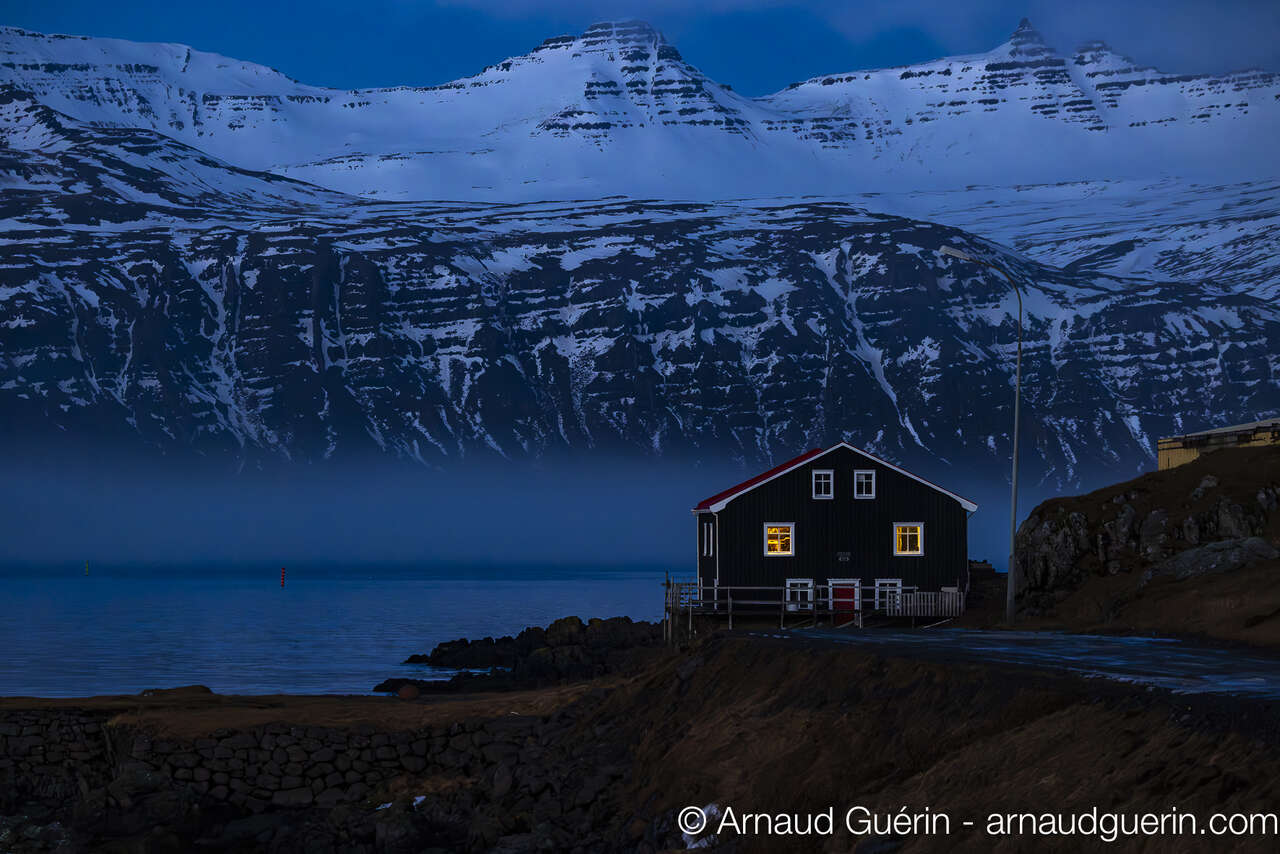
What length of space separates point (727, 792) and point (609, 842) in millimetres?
2891

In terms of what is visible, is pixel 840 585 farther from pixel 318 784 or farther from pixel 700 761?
pixel 700 761

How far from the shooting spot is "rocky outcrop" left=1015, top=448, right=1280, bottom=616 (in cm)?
5519

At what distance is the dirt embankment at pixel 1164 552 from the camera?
42312 mm

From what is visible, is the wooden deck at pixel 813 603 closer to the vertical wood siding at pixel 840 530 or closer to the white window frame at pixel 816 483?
the vertical wood siding at pixel 840 530

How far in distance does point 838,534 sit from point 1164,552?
13850 mm

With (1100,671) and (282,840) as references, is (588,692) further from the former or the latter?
(1100,671)

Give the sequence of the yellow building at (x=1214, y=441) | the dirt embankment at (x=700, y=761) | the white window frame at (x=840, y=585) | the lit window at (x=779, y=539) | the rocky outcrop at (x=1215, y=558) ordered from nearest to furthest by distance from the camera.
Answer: the dirt embankment at (x=700, y=761)
the rocky outcrop at (x=1215, y=558)
the white window frame at (x=840, y=585)
the lit window at (x=779, y=539)
the yellow building at (x=1214, y=441)

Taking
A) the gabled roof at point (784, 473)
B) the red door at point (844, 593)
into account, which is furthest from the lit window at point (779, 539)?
the red door at point (844, 593)

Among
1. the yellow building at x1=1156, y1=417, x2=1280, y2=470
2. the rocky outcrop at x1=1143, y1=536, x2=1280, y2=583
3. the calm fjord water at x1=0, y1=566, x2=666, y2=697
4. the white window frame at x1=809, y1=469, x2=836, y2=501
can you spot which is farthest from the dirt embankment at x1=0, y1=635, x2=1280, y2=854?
the yellow building at x1=1156, y1=417, x2=1280, y2=470

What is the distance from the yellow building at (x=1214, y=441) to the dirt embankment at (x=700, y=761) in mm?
44933

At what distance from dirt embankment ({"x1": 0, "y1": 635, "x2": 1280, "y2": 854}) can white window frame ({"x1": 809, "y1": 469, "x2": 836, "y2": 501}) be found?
24179 millimetres

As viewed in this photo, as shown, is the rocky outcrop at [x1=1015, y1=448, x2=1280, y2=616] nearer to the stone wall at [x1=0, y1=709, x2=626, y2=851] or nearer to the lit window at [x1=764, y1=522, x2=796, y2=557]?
the lit window at [x1=764, y1=522, x2=796, y2=557]

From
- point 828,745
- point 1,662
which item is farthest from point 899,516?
point 1,662

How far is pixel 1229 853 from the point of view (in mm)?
16891
